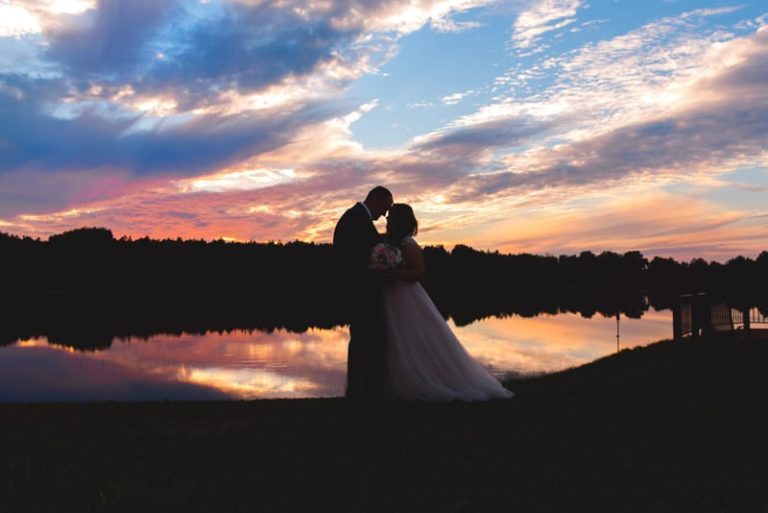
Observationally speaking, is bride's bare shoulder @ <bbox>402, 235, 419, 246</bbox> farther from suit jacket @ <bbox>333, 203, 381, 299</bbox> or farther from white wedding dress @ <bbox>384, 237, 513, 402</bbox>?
suit jacket @ <bbox>333, 203, 381, 299</bbox>

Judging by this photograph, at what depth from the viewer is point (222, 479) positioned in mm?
5809

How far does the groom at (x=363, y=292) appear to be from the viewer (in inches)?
351

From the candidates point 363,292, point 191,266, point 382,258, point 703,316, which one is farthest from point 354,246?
point 191,266

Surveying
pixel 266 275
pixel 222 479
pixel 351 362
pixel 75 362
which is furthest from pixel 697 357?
pixel 266 275

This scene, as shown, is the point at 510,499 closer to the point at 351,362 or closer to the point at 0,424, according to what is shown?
the point at 351,362

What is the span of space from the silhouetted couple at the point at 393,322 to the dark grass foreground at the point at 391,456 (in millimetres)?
449

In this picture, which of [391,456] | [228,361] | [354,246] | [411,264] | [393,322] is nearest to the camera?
[391,456]

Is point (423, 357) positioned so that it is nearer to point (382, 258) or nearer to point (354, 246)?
point (382, 258)

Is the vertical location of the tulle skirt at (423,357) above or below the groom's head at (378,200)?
below

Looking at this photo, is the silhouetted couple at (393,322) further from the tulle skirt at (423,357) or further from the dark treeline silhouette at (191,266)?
the dark treeline silhouette at (191,266)

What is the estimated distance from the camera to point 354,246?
8.92 metres

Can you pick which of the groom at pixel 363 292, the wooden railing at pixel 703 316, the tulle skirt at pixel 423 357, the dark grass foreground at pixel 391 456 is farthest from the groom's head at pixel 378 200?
the wooden railing at pixel 703 316

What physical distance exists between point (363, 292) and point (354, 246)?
681mm

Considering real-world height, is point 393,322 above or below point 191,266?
below
